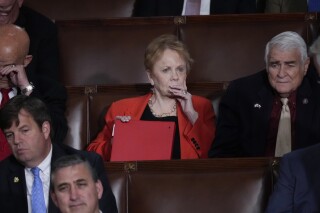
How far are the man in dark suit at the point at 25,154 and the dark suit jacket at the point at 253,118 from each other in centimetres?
51

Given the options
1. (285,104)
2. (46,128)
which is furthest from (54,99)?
(285,104)

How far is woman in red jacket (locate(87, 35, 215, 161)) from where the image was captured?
2686mm

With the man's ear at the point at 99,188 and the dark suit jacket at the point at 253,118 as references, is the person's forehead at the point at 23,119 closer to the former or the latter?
the man's ear at the point at 99,188

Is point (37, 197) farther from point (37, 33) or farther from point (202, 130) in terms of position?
point (37, 33)

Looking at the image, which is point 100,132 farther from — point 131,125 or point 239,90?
point 239,90

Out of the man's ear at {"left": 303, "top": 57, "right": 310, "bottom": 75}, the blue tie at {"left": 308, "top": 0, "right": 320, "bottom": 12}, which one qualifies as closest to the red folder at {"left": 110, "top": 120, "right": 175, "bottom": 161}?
the man's ear at {"left": 303, "top": 57, "right": 310, "bottom": 75}

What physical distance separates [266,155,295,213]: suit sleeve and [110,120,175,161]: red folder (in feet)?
1.55

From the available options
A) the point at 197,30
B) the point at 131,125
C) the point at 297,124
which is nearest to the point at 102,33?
the point at 197,30

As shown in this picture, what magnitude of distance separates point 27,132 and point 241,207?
544mm

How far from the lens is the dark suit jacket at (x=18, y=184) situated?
2213 mm

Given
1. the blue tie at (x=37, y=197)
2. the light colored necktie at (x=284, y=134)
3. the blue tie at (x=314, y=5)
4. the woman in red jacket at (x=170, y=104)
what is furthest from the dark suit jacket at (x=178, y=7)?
the blue tie at (x=37, y=197)

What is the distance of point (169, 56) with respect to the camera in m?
2.74

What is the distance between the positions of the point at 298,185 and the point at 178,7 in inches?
50.5

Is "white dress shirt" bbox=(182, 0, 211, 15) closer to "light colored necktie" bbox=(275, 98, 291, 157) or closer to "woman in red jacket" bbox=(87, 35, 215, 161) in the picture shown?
"woman in red jacket" bbox=(87, 35, 215, 161)
